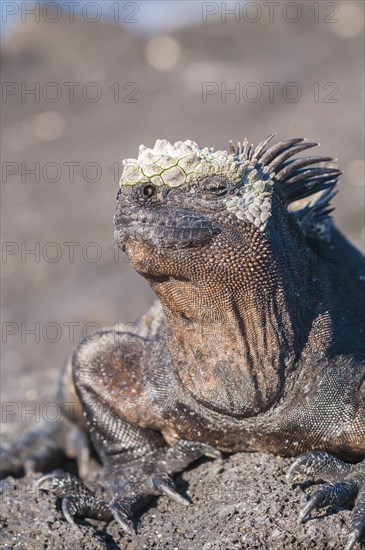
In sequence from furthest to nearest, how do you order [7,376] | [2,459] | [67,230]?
[67,230] → [7,376] → [2,459]

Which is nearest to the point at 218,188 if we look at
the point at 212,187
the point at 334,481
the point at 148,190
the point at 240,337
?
the point at 212,187

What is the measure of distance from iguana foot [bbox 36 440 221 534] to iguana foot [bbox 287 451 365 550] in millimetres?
611

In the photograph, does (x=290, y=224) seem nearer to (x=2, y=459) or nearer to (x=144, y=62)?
(x=2, y=459)

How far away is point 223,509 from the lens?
4.39 meters

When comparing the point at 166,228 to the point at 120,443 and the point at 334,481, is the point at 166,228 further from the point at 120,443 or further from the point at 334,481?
the point at 120,443

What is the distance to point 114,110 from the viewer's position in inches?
659

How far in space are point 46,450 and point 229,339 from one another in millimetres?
2302

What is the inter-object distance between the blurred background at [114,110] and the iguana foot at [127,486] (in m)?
5.23

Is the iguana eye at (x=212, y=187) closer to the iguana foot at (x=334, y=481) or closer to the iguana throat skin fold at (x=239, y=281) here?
the iguana throat skin fold at (x=239, y=281)

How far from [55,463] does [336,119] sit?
372 inches

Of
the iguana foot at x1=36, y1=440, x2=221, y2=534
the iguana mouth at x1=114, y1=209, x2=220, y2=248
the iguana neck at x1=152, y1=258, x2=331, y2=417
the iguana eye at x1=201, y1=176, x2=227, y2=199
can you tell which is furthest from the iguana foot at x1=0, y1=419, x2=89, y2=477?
the iguana eye at x1=201, y1=176, x2=227, y2=199

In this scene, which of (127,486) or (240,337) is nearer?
(240,337)

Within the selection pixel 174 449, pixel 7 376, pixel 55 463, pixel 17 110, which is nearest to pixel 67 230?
pixel 17 110

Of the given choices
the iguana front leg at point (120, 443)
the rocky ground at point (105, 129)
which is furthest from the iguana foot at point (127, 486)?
the rocky ground at point (105, 129)
